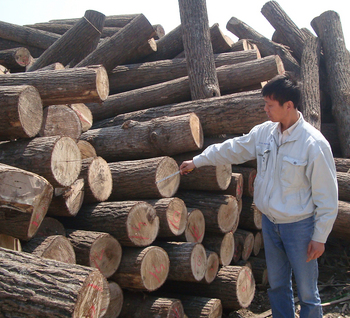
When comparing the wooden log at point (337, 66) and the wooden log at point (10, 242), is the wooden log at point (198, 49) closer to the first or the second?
the wooden log at point (337, 66)

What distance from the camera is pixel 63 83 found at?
12.5ft

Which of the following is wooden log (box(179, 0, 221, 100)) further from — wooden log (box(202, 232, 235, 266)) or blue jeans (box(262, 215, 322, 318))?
blue jeans (box(262, 215, 322, 318))

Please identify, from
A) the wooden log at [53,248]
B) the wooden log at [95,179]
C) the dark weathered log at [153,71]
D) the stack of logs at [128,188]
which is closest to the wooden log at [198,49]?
the stack of logs at [128,188]

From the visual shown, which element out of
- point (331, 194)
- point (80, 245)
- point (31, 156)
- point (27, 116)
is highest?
point (27, 116)

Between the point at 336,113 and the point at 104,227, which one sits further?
the point at 336,113

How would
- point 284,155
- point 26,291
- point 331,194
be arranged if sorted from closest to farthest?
point 26,291
point 331,194
point 284,155

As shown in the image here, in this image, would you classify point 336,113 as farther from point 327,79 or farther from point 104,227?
point 104,227

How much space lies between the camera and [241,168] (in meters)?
4.91

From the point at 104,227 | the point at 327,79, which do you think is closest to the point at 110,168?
the point at 104,227

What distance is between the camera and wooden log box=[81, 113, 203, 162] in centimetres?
429

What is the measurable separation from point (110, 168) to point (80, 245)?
107 cm

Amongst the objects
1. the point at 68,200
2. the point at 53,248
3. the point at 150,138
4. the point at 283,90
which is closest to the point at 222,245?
the point at 150,138

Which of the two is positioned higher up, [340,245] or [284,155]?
[284,155]

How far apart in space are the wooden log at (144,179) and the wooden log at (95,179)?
6.0 inches
